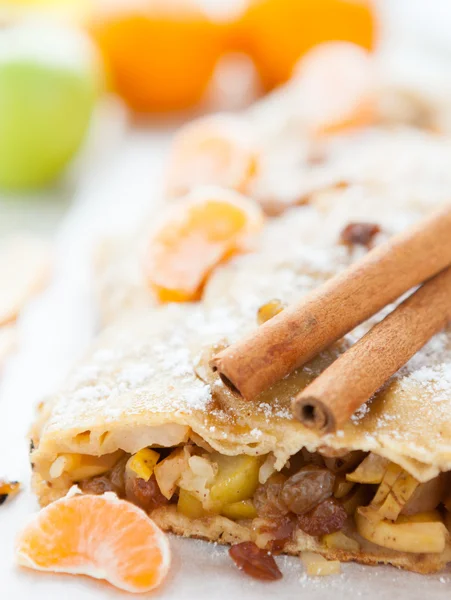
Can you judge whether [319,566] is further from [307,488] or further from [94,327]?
[94,327]

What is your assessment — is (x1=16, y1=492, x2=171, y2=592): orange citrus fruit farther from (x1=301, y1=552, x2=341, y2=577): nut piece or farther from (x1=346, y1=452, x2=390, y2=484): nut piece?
(x1=346, y1=452, x2=390, y2=484): nut piece

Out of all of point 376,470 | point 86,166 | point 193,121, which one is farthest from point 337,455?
point 193,121

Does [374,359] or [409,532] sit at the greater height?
[374,359]

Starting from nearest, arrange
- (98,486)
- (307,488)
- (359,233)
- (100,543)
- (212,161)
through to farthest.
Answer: (100,543), (307,488), (98,486), (359,233), (212,161)

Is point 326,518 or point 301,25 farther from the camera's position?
point 301,25

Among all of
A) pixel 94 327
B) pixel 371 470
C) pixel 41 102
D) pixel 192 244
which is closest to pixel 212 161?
pixel 192 244

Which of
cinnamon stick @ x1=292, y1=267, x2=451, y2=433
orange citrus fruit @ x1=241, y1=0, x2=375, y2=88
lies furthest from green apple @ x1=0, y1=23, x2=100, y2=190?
cinnamon stick @ x1=292, y1=267, x2=451, y2=433

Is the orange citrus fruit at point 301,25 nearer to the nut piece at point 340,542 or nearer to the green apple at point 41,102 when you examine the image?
the green apple at point 41,102
